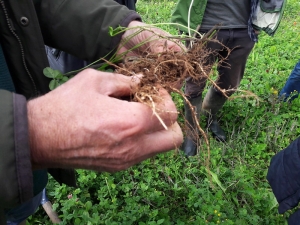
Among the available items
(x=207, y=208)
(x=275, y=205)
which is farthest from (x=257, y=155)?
(x=207, y=208)

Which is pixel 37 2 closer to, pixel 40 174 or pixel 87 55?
pixel 87 55

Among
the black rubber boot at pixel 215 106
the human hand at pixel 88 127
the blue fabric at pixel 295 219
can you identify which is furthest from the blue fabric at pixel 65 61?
the blue fabric at pixel 295 219

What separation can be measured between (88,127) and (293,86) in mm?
2871

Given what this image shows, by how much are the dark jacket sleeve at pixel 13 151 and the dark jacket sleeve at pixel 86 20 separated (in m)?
0.59

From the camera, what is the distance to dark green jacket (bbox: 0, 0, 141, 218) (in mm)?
719

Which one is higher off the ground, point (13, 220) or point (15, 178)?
point (15, 178)

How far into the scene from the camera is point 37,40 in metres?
1.10

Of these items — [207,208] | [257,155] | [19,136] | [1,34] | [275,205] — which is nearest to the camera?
[19,136]

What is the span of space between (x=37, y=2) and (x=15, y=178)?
2.66ft

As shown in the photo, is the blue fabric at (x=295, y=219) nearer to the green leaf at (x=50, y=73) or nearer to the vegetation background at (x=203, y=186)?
the vegetation background at (x=203, y=186)

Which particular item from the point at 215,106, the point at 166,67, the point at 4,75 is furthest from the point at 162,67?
the point at 215,106

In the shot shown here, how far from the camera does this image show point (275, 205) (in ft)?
6.49

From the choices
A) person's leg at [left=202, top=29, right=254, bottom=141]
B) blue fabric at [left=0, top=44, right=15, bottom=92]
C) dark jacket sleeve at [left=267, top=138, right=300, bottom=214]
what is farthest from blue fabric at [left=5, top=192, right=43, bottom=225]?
person's leg at [left=202, top=29, right=254, bottom=141]

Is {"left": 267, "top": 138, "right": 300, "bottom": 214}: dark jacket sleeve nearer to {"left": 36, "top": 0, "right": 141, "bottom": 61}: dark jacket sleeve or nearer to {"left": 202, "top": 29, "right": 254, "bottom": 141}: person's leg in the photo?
{"left": 202, "top": 29, "right": 254, "bottom": 141}: person's leg
